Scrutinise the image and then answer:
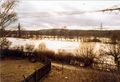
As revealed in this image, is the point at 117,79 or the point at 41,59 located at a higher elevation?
the point at 117,79

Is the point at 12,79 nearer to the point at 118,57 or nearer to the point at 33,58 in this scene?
the point at 33,58

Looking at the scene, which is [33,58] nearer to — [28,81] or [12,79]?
[12,79]

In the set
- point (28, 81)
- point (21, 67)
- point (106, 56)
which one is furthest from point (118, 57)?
point (28, 81)

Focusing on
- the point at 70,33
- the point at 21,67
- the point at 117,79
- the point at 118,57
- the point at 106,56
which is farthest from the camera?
the point at 70,33

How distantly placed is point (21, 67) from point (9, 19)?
7.14 metres

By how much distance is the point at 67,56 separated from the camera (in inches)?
1578

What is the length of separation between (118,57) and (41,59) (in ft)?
36.8

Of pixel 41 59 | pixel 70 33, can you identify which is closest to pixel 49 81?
pixel 41 59

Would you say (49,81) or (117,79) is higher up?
(117,79)

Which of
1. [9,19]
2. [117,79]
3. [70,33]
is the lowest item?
[70,33]

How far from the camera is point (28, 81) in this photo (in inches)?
748

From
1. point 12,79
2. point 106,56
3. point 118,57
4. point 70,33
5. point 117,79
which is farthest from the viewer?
point 70,33

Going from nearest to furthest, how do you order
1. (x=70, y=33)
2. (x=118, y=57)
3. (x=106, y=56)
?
(x=118, y=57), (x=106, y=56), (x=70, y=33)

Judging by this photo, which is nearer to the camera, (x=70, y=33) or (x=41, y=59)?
(x=41, y=59)
